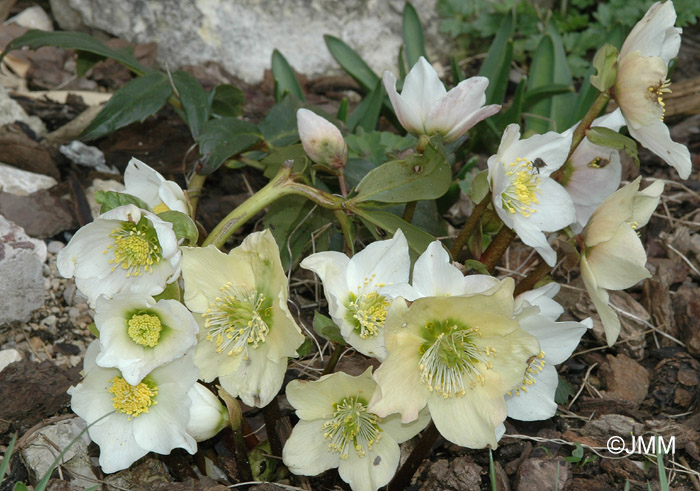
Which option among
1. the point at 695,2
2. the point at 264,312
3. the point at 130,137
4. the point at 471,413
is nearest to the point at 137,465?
the point at 264,312

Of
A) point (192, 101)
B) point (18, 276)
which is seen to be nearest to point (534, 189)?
point (192, 101)

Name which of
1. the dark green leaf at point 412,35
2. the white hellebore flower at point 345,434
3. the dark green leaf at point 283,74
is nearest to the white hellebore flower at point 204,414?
the white hellebore flower at point 345,434

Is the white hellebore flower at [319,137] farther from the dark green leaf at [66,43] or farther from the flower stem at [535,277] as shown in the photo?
the dark green leaf at [66,43]

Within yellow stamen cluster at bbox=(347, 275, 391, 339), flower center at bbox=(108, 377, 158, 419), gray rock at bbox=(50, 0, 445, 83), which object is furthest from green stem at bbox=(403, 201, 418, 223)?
gray rock at bbox=(50, 0, 445, 83)

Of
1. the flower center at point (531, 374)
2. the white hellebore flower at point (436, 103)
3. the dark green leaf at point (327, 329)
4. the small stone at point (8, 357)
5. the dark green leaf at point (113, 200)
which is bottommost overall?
the small stone at point (8, 357)

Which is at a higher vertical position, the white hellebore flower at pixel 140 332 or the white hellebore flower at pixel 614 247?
the white hellebore flower at pixel 614 247

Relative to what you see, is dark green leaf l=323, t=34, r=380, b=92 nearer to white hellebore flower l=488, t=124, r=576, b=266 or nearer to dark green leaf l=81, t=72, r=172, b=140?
dark green leaf l=81, t=72, r=172, b=140

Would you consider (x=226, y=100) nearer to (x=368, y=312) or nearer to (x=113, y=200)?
(x=113, y=200)

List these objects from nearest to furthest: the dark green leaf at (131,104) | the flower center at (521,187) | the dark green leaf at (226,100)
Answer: the flower center at (521,187)
the dark green leaf at (131,104)
the dark green leaf at (226,100)

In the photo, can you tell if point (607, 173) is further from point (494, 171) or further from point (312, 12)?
point (312, 12)
